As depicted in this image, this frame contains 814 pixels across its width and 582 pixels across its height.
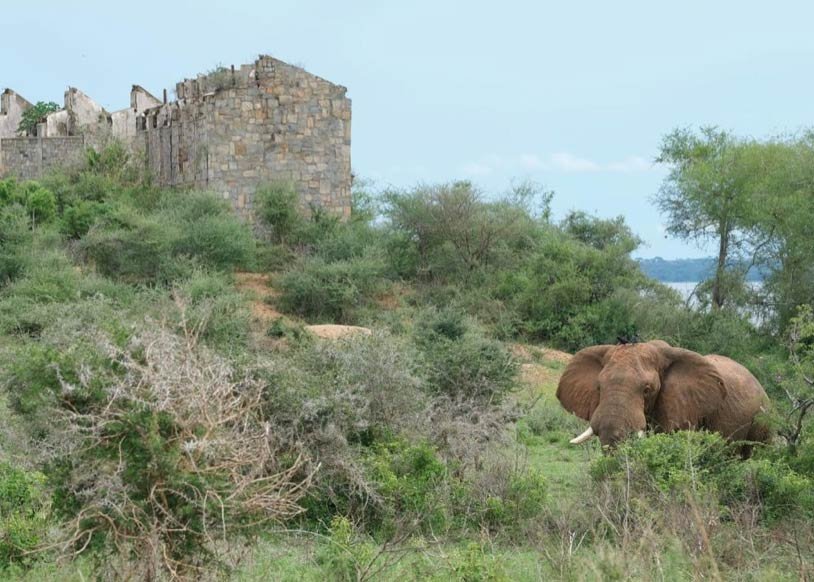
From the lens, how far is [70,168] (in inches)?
1682

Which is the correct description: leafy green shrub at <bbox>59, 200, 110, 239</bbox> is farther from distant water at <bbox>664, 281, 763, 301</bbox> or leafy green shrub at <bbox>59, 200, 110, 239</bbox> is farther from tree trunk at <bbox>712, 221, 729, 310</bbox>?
tree trunk at <bbox>712, 221, 729, 310</bbox>

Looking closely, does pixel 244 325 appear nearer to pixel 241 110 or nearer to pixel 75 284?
pixel 75 284

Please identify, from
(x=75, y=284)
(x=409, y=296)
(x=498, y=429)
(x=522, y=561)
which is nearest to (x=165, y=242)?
(x=75, y=284)

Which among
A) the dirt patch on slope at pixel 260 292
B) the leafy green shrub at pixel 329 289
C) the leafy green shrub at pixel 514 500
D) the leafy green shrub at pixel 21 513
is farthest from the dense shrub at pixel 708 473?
the leafy green shrub at pixel 329 289

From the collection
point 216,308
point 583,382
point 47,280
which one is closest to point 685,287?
point 47,280

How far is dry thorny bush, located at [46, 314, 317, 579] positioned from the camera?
26.9 feet

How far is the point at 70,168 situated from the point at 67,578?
34780mm

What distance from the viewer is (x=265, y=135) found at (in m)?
38.7

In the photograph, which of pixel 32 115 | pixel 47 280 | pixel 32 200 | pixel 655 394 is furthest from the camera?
pixel 32 115

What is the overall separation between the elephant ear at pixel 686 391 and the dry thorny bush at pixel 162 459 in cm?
799

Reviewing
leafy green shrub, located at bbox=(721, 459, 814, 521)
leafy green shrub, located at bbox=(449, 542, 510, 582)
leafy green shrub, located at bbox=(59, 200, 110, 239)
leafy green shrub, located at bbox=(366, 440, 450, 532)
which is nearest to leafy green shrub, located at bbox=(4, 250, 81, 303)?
leafy green shrub, located at bbox=(59, 200, 110, 239)

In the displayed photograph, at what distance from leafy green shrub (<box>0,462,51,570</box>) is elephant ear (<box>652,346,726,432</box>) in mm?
7052

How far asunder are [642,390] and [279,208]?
76.7 feet

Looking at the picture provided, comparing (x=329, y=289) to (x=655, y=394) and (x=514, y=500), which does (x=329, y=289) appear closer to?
(x=655, y=394)
